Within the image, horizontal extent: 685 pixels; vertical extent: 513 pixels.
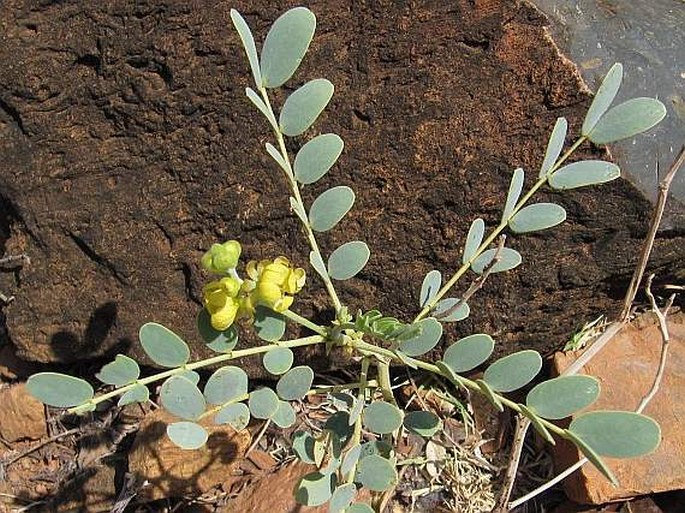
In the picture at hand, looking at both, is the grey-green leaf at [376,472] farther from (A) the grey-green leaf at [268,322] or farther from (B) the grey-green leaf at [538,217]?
(B) the grey-green leaf at [538,217]

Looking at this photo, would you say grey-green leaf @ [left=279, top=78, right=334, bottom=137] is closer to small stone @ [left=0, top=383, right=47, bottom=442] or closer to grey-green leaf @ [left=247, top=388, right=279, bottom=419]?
grey-green leaf @ [left=247, top=388, right=279, bottom=419]

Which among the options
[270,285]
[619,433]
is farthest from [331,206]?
[619,433]

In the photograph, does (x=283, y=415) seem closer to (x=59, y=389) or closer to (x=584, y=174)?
(x=59, y=389)

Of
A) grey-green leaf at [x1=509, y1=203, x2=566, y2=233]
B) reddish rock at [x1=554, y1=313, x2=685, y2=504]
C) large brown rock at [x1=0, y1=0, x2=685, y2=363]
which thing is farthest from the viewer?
reddish rock at [x1=554, y1=313, x2=685, y2=504]

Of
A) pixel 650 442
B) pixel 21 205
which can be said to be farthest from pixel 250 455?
pixel 650 442

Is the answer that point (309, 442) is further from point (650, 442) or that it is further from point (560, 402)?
point (650, 442)

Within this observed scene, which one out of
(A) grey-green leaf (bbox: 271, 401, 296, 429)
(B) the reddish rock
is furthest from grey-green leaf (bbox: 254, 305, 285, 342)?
(B) the reddish rock
